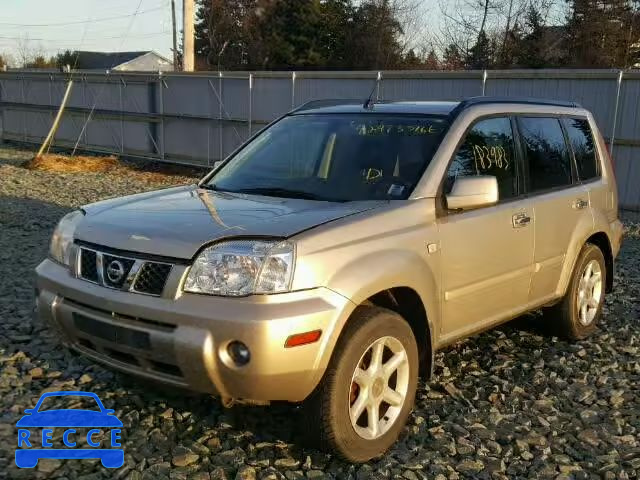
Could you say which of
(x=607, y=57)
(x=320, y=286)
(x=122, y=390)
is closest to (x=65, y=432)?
(x=122, y=390)

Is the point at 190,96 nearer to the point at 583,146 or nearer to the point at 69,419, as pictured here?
the point at 583,146

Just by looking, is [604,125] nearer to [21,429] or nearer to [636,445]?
[636,445]

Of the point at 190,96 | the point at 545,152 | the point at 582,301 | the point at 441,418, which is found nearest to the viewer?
the point at 441,418

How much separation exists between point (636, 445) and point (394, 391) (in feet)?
4.61

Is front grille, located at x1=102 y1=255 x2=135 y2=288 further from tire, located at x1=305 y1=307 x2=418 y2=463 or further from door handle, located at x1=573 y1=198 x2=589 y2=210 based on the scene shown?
door handle, located at x1=573 y1=198 x2=589 y2=210

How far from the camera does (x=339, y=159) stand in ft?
13.8

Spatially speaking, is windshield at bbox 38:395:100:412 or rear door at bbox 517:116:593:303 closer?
windshield at bbox 38:395:100:412

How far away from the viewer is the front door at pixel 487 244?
12.6ft

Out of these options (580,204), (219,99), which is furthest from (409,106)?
(219,99)

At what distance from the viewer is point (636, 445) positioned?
3.69 metres

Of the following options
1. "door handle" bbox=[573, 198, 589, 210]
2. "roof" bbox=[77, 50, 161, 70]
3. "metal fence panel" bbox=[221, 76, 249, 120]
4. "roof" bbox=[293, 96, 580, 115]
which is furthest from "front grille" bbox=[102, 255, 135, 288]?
"roof" bbox=[77, 50, 161, 70]

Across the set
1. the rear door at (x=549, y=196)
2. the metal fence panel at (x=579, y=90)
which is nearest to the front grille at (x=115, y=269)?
the rear door at (x=549, y=196)

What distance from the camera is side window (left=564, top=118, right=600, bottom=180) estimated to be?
17.1 ft

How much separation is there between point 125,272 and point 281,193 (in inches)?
43.7
